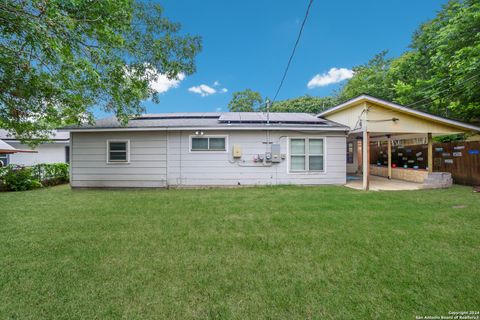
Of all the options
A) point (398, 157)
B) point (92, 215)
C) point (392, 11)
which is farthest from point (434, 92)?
point (92, 215)

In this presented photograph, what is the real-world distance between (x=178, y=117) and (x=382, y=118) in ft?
28.8

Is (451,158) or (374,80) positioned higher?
(374,80)

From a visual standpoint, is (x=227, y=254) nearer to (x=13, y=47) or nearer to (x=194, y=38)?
(x=13, y=47)

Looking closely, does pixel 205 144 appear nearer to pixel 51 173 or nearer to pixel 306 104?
pixel 51 173

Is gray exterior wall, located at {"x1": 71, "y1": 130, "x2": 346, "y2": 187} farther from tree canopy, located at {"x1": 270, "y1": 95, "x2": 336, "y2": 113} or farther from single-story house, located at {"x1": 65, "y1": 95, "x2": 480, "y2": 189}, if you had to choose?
tree canopy, located at {"x1": 270, "y1": 95, "x2": 336, "y2": 113}

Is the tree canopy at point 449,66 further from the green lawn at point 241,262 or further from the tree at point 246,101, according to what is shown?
the tree at point 246,101

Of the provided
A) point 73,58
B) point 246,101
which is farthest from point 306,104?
point 73,58

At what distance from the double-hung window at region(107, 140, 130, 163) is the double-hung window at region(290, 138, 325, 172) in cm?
669

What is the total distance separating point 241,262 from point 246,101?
29518 millimetres

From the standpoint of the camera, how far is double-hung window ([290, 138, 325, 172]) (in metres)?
8.40

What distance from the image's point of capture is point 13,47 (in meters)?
4.22

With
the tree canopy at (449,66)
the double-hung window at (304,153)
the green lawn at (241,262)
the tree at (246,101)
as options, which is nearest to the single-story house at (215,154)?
the double-hung window at (304,153)

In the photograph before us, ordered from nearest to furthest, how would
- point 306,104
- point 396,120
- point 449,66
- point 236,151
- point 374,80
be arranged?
point 396,120 < point 236,151 < point 449,66 < point 374,80 < point 306,104

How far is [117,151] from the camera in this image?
8.37 metres
